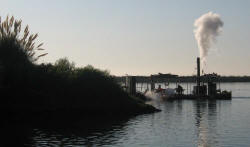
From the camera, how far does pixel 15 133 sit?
46.7 metres

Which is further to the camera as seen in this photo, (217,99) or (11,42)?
(217,99)

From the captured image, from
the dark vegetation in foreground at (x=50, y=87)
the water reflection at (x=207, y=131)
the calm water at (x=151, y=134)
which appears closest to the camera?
the calm water at (x=151, y=134)

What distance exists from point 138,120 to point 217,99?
181 ft

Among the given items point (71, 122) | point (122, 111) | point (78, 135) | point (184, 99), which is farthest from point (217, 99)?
point (78, 135)

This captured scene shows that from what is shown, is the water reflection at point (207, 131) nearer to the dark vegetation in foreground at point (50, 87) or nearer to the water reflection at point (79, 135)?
the water reflection at point (79, 135)

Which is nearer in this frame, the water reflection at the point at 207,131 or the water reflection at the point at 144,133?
the water reflection at the point at 144,133

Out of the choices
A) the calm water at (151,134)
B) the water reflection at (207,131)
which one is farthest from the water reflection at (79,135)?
the water reflection at (207,131)

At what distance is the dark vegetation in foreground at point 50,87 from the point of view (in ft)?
200

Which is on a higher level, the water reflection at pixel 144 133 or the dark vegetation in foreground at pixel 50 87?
the dark vegetation in foreground at pixel 50 87

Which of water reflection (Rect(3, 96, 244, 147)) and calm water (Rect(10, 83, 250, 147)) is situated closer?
calm water (Rect(10, 83, 250, 147))

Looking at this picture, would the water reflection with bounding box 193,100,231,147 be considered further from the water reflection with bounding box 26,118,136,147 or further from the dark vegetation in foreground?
the dark vegetation in foreground

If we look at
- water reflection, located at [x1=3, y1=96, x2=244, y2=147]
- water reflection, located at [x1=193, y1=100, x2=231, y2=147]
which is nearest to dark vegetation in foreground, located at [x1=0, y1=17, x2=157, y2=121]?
water reflection, located at [x1=3, y1=96, x2=244, y2=147]

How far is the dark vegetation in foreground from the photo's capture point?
60.9 m

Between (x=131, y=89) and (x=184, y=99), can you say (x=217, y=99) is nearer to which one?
(x=184, y=99)
